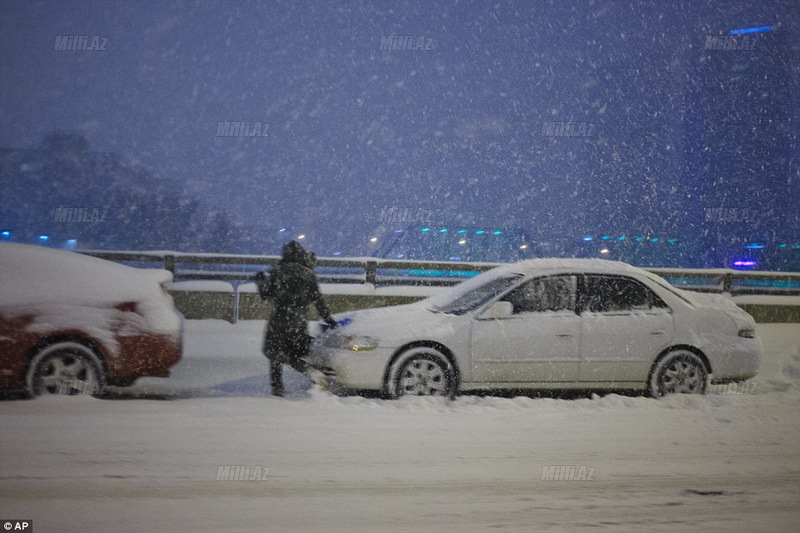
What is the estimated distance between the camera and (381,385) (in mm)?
6441

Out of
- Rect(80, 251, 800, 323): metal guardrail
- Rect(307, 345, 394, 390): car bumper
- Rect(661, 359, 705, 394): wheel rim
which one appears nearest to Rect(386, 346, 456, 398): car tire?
Rect(307, 345, 394, 390): car bumper

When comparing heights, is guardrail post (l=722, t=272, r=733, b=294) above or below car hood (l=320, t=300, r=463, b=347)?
above

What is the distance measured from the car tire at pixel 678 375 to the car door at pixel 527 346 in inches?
35.8

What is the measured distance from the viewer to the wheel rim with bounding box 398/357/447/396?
6473mm

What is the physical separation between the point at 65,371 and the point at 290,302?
234cm

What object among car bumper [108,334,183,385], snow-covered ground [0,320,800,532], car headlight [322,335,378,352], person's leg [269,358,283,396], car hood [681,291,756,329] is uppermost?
car hood [681,291,756,329]

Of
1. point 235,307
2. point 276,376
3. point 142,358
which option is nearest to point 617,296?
point 276,376

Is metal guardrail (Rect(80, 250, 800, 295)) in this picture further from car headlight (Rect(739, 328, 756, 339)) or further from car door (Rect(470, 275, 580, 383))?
car headlight (Rect(739, 328, 756, 339))

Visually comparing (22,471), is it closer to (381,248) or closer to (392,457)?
(392,457)

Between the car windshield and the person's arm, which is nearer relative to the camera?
the car windshield

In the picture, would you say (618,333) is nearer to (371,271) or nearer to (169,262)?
(371,271)

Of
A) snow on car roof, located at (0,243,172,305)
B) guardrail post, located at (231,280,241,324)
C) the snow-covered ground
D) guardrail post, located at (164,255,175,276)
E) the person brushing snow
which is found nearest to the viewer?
the snow-covered ground

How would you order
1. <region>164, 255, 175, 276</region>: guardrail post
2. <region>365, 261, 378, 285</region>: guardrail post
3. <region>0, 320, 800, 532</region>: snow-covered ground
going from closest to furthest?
1. <region>0, 320, 800, 532</region>: snow-covered ground
2. <region>164, 255, 175, 276</region>: guardrail post
3. <region>365, 261, 378, 285</region>: guardrail post

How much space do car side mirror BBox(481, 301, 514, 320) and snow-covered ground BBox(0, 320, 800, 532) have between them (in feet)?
2.77
